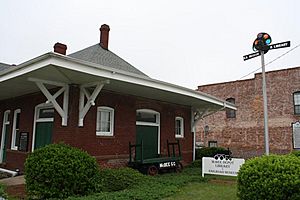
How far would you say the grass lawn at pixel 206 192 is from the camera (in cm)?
720

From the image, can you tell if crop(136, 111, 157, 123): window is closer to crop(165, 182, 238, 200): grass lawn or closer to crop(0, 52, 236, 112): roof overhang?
crop(0, 52, 236, 112): roof overhang

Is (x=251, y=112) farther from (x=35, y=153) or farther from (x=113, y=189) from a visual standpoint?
(x=35, y=153)

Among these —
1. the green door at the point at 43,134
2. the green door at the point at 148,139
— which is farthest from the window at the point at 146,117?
the green door at the point at 43,134

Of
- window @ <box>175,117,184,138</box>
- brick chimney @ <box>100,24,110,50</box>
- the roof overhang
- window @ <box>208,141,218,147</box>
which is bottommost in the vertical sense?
window @ <box>208,141,218,147</box>

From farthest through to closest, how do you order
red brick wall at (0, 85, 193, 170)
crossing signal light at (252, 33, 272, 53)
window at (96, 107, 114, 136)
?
window at (96, 107, 114, 136) < crossing signal light at (252, 33, 272, 53) < red brick wall at (0, 85, 193, 170)

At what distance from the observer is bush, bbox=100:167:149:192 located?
7.82 meters

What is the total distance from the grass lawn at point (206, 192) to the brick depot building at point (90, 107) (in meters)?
3.25

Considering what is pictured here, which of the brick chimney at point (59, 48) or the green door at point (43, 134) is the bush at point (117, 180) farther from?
the brick chimney at point (59, 48)

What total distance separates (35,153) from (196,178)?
5498 mm

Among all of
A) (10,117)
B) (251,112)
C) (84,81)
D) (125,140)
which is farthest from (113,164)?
(251,112)

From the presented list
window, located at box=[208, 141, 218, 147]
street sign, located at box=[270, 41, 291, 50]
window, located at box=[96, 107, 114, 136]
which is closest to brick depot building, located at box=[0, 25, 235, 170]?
window, located at box=[96, 107, 114, 136]

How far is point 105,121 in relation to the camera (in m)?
10.4

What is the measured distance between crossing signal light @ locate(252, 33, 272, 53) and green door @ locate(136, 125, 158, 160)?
18.2 ft

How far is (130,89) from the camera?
10.1 m
